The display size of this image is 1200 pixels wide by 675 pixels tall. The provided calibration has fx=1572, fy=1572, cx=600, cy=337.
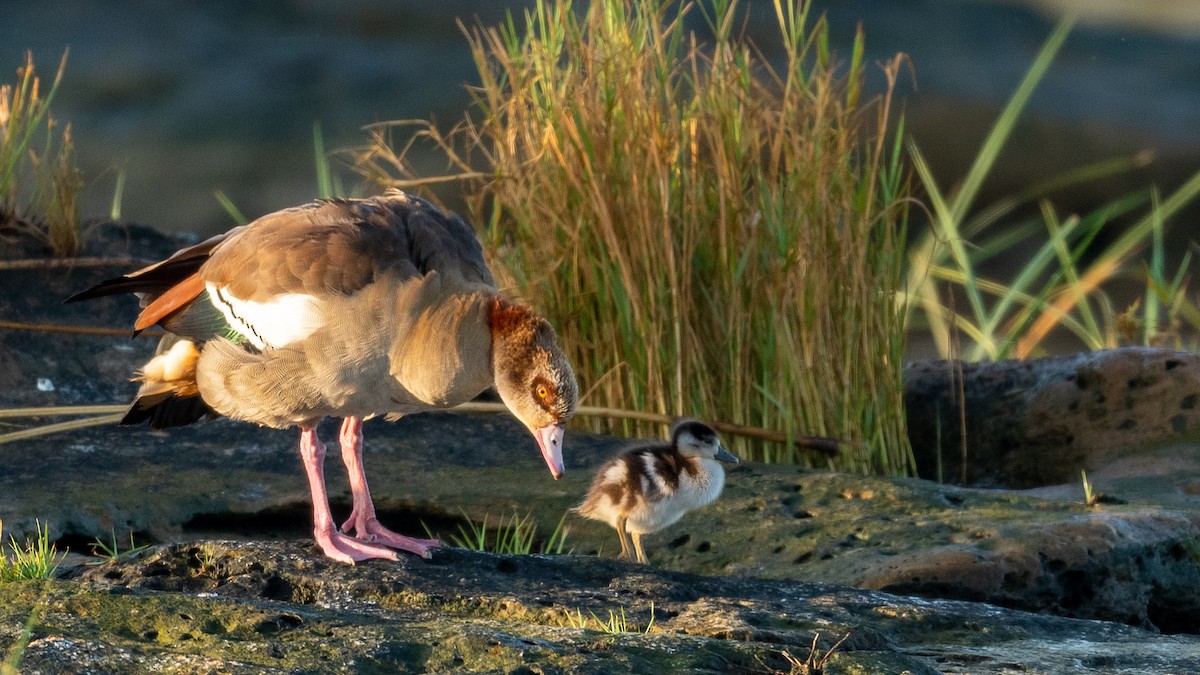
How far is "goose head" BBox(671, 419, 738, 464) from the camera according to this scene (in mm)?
5543

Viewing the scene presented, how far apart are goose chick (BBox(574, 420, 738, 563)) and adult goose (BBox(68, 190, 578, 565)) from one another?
0.66m

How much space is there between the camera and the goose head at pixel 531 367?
4.57 meters

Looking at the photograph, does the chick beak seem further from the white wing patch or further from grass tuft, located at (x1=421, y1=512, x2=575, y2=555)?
the white wing patch

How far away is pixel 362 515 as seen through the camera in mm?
4859

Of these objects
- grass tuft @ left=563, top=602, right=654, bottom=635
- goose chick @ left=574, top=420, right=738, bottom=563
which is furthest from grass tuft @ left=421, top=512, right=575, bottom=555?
grass tuft @ left=563, top=602, right=654, bottom=635

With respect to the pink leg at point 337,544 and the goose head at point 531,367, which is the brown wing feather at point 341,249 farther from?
the pink leg at point 337,544

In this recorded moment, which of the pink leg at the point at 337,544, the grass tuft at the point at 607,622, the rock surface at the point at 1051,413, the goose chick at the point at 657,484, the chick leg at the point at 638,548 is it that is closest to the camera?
the grass tuft at the point at 607,622

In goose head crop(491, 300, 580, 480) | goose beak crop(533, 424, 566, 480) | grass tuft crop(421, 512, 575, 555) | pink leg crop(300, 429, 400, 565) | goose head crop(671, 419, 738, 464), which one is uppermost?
goose head crop(491, 300, 580, 480)

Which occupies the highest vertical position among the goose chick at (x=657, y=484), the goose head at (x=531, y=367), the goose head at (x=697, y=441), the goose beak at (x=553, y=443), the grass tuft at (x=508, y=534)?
the goose head at (x=531, y=367)

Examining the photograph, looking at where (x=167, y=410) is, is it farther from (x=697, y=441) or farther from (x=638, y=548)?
(x=697, y=441)

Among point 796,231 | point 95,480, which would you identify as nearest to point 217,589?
point 95,480

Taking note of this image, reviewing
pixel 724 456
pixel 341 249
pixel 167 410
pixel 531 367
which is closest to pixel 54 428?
pixel 167 410

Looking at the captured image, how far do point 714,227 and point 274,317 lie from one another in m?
2.24

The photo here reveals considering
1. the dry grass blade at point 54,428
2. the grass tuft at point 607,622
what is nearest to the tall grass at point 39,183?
the dry grass blade at point 54,428
